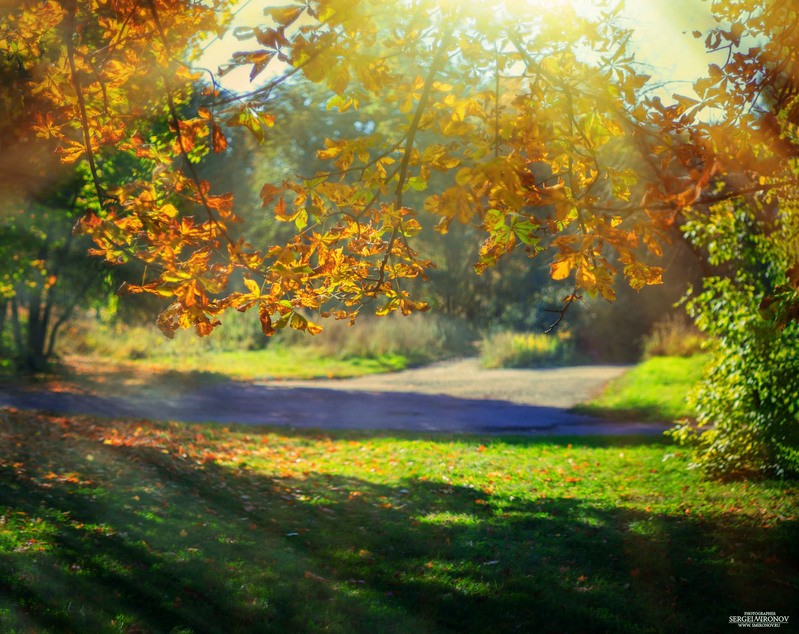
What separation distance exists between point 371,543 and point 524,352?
17239mm

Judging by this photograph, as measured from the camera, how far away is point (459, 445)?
1043 centimetres

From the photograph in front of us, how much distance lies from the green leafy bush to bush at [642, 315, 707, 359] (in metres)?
11.7

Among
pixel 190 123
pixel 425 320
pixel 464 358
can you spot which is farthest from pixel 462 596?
pixel 425 320

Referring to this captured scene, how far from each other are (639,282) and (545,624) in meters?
2.17

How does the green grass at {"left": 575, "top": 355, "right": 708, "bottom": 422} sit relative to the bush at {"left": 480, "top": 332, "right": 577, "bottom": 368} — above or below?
below

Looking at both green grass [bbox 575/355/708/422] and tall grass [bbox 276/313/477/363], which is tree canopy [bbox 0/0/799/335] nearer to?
green grass [bbox 575/355/708/422]

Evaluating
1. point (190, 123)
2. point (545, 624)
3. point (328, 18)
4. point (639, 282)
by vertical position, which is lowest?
point (545, 624)

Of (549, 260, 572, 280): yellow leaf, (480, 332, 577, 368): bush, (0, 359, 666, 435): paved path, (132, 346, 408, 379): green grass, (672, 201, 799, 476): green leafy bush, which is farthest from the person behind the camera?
(480, 332, 577, 368): bush

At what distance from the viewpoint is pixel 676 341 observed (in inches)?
811

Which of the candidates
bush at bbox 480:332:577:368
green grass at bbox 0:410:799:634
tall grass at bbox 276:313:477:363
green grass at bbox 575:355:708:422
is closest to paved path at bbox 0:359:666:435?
green grass at bbox 575:355:708:422

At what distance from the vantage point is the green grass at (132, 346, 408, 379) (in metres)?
19.6

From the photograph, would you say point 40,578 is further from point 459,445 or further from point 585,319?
point 585,319

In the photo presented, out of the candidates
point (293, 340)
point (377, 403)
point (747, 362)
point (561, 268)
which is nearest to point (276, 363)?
point (293, 340)

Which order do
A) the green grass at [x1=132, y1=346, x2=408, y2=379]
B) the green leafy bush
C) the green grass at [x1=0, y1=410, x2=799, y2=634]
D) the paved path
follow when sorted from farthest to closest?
the green grass at [x1=132, y1=346, x2=408, y2=379] → the paved path → the green leafy bush → the green grass at [x1=0, y1=410, x2=799, y2=634]
